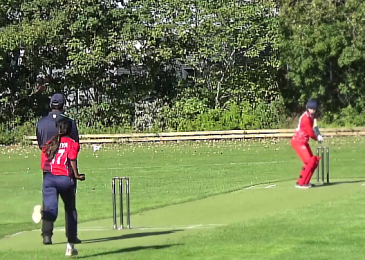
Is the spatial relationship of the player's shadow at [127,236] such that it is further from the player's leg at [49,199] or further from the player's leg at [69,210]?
the player's leg at [69,210]

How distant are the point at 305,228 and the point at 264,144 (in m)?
23.0

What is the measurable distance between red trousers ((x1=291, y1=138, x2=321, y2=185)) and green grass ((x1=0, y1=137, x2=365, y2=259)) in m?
1.14

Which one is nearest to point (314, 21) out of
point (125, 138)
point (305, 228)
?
point (125, 138)

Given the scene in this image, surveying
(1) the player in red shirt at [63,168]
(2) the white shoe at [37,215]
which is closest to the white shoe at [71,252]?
(1) the player in red shirt at [63,168]

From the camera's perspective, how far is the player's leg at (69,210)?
33.4ft

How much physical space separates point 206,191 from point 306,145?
2.45 meters

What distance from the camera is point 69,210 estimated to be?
408 inches

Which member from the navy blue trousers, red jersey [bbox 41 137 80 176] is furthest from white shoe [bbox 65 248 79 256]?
red jersey [bbox 41 137 80 176]

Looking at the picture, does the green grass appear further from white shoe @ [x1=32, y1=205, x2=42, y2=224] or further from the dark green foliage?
the dark green foliage

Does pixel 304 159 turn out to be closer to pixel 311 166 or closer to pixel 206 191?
pixel 311 166

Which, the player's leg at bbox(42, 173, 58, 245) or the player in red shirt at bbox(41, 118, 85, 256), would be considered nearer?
the player in red shirt at bbox(41, 118, 85, 256)

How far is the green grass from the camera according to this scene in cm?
1046

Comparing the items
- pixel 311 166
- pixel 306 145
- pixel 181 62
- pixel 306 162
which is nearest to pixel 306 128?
pixel 306 145

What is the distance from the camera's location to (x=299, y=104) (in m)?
40.6
